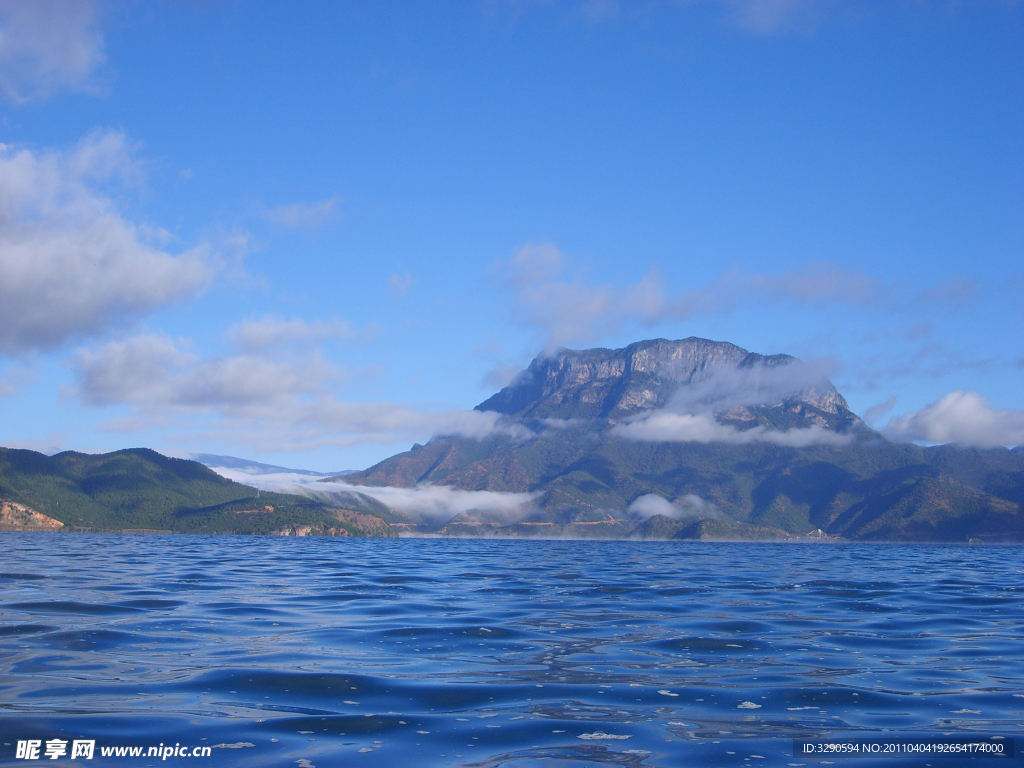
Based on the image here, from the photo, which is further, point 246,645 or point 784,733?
point 246,645

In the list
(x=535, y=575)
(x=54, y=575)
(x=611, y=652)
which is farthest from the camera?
(x=535, y=575)

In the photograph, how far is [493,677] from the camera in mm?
18531

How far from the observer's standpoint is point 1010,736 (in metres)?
14.2

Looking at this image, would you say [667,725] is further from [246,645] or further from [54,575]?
[54,575]

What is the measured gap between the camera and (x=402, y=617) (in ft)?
95.0

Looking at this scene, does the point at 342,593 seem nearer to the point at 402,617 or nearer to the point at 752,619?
the point at 402,617

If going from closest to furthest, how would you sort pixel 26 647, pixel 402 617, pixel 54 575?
pixel 26 647
pixel 402 617
pixel 54 575

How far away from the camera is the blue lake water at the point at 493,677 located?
44.0 feet

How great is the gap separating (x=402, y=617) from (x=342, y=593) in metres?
10.6

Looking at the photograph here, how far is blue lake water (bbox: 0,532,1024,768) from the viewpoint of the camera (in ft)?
44.0

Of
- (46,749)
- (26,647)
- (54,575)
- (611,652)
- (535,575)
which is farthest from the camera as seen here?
(535,575)

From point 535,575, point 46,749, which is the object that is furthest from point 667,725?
point 535,575

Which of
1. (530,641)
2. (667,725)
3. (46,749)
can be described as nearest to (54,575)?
(530,641)

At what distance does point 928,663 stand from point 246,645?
19.7 meters
